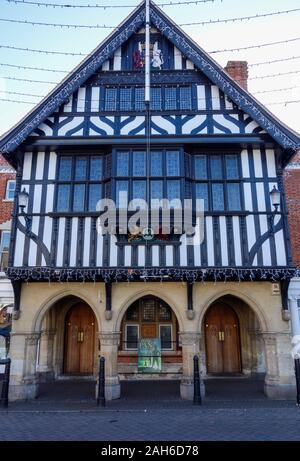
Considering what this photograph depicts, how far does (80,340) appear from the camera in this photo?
1255cm

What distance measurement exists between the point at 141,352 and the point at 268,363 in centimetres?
464

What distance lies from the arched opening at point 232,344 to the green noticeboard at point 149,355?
156cm

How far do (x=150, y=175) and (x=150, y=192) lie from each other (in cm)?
52

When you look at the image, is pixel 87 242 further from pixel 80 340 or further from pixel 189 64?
pixel 189 64

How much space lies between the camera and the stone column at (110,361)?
8.98 metres

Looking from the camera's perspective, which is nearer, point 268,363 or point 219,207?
point 268,363

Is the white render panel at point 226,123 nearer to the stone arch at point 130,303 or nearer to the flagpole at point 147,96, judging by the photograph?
the flagpole at point 147,96

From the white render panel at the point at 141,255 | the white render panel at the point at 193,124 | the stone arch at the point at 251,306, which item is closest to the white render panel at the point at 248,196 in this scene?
the white render panel at the point at 193,124

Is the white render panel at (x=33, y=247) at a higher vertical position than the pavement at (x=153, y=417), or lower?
higher
